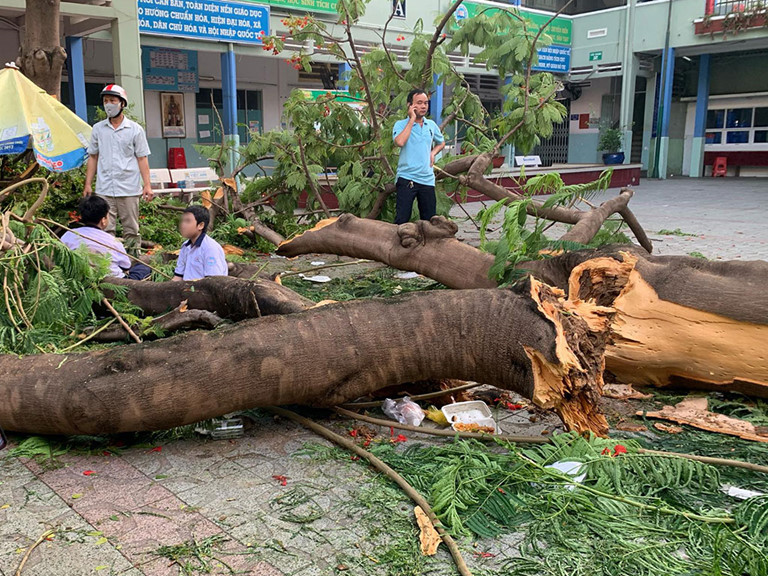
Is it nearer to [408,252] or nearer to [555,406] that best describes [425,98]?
[408,252]

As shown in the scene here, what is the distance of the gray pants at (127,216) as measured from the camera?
652 centimetres

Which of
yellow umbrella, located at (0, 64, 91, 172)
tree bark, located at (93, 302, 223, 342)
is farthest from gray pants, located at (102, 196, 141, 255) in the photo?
tree bark, located at (93, 302, 223, 342)

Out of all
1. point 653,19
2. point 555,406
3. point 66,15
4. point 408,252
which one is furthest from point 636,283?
point 653,19

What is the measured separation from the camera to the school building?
12.5 m

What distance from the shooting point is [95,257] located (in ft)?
13.3

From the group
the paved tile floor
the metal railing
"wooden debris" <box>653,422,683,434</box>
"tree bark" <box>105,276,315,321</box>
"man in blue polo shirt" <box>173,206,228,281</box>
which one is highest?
the metal railing

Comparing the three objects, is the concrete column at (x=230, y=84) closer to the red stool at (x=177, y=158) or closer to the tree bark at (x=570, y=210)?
the red stool at (x=177, y=158)

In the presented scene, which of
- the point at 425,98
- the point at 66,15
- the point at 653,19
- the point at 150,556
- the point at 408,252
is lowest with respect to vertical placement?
the point at 150,556

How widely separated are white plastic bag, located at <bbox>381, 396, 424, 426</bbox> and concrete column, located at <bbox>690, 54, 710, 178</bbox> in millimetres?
22402

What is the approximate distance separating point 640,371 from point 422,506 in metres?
1.63

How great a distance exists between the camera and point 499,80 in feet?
69.8

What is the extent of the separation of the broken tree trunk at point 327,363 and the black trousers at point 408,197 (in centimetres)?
346

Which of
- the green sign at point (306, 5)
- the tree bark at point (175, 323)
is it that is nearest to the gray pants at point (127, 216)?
the tree bark at point (175, 323)

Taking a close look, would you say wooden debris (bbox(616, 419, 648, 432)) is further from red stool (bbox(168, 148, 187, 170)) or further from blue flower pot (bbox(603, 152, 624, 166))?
blue flower pot (bbox(603, 152, 624, 166))
